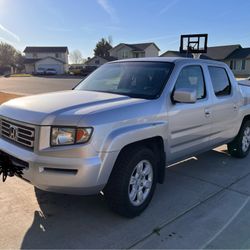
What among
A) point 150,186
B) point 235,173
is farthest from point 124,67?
point 235,173

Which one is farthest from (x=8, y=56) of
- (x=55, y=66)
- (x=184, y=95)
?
(x=184, y=95)

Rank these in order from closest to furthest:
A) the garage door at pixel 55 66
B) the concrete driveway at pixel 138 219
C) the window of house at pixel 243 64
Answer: the concrete driveway at pixel 138 219
the window of house at pixel 243 64
the garage door at pixel 55 66

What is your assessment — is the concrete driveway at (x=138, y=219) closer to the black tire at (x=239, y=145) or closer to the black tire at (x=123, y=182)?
the black tire at (x=123, y=182)

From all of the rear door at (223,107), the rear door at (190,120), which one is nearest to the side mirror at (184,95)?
the rear door at (190,120)

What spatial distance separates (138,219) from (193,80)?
220cm

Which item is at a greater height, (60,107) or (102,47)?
(102,47)

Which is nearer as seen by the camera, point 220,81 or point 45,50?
point 220,81

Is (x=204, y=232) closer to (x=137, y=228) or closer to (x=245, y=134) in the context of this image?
(x=137, y=228)

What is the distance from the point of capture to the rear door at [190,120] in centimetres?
416

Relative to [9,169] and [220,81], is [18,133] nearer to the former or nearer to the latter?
[9,169]

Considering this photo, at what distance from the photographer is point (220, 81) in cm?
534

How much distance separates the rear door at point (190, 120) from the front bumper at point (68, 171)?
1.22m

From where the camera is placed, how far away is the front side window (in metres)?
4.40

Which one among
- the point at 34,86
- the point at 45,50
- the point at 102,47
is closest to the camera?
the point at 34,86
